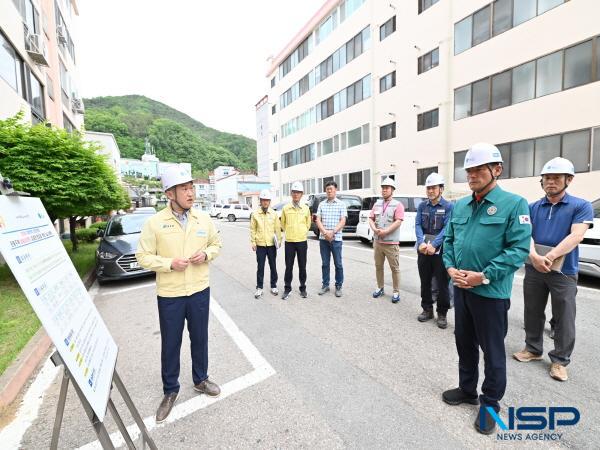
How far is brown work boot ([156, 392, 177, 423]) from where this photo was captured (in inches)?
96.0

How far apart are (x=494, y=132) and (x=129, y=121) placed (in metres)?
91.5

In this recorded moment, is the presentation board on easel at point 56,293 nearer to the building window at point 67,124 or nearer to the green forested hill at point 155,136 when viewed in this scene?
the building window at point 67,124

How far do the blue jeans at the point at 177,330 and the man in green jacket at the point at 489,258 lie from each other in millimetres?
2141

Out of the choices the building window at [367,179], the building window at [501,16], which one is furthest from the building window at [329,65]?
the building window at [501,16]

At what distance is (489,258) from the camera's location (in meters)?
2.24

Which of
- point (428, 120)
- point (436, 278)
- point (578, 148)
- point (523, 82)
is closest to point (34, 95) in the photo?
point (436, 278)

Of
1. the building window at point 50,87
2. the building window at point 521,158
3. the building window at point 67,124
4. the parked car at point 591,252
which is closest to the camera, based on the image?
the parked car at point 591,252

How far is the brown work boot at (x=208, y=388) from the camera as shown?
2.71 metres

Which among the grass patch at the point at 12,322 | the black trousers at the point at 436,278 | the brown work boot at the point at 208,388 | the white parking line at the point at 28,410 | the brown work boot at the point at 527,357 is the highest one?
the black trousers at the point at 436,278

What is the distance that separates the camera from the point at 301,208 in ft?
17.9

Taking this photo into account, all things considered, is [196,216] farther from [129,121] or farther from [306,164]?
[129,121]

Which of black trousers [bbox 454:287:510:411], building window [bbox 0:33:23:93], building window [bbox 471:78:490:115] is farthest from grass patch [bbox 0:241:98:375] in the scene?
building window [bbox 471:78:490:115]

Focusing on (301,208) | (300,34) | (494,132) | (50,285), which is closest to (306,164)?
(300,34)

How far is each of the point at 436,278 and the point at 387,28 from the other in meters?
18.5
